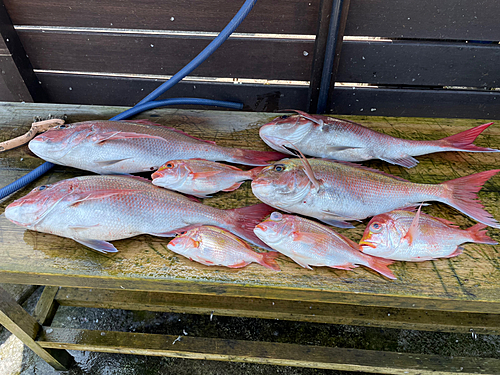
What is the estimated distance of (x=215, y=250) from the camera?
133 cm

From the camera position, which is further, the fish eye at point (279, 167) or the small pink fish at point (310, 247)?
the fish eye at point (279, 167)

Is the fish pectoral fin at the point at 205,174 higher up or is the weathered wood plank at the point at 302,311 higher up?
the fish pectoral fin at the point at 205,174

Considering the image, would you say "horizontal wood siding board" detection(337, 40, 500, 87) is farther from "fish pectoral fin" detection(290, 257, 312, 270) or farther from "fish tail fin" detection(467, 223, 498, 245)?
"fish pectoral fin" detection(290, 257, 312, 270)

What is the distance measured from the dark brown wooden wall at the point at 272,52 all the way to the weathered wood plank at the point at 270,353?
2.19 m

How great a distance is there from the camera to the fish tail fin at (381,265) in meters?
1.28

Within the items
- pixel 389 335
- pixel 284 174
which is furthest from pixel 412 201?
pixel 389 335

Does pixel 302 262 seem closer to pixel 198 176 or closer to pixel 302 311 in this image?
pixel 198 176

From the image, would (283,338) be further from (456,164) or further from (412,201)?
(456,164)

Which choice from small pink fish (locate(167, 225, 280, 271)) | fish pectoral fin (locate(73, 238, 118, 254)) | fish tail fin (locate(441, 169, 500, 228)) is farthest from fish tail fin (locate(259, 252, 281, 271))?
fish tail fin (locate(441, 169, 500, 228))

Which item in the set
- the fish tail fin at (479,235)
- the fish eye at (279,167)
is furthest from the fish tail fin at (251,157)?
the fish tail fin at (479,235)

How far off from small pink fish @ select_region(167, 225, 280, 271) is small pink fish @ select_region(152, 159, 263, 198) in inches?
11.8

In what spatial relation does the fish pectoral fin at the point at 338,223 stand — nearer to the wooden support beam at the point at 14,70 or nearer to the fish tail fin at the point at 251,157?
the fish tail fin at the point at 251,157

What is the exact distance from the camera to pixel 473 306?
4.16 feet

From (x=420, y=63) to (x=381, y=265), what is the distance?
2305mm
